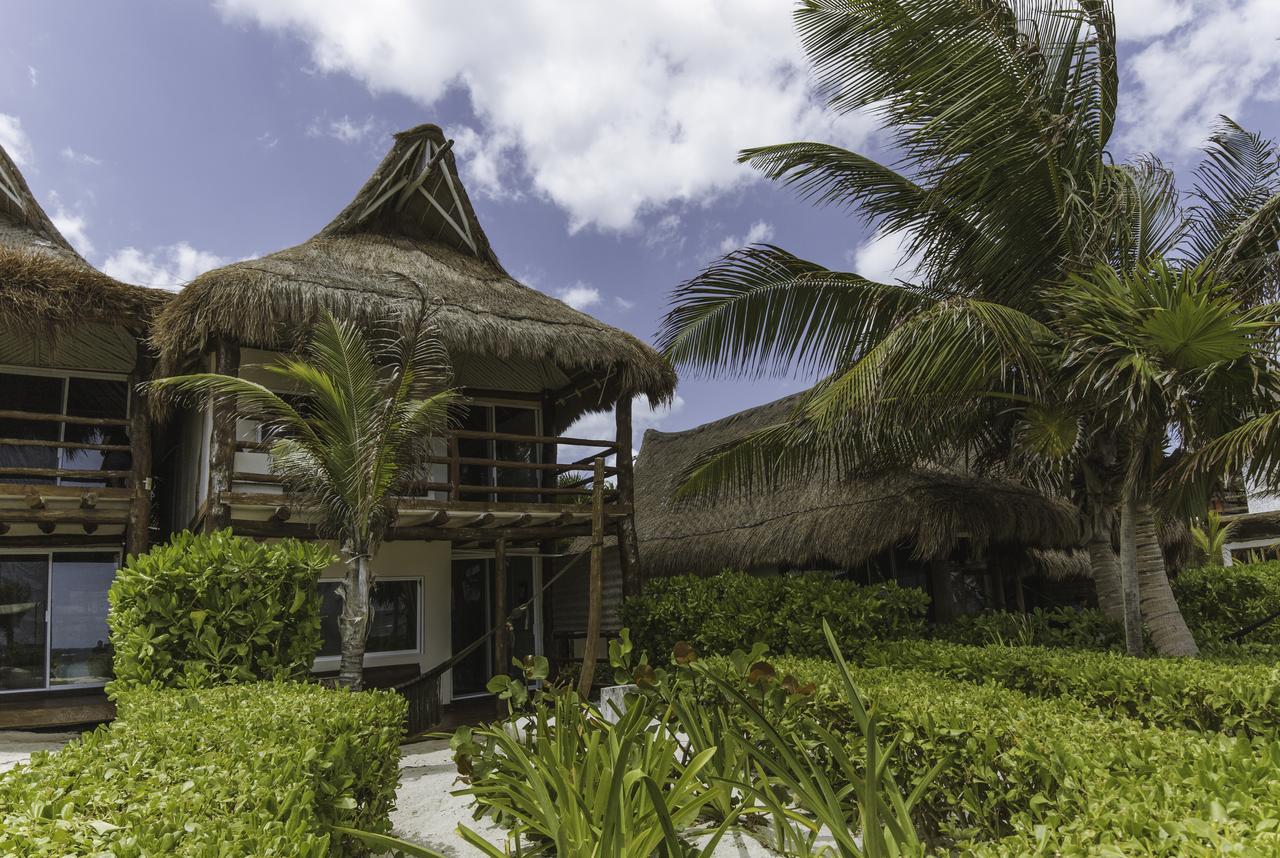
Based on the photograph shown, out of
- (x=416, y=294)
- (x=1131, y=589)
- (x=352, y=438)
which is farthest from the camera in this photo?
(x=416, y=294)

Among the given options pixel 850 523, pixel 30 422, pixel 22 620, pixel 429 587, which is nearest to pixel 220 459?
pixel 429 587

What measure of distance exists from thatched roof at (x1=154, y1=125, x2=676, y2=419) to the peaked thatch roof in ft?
6.36

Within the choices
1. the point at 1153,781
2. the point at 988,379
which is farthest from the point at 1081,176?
the point at 1153,781

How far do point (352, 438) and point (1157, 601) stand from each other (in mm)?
6621

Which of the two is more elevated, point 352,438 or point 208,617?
point 352,438

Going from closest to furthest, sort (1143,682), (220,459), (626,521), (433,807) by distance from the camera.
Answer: (1143,682) → (433,807) → (220,459) → (626,521)

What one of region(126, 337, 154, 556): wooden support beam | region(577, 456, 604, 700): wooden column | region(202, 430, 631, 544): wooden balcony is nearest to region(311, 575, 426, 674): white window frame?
region(202, 430, 631, 544): wooden balcony

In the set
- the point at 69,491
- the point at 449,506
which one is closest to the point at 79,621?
the point at 69,491

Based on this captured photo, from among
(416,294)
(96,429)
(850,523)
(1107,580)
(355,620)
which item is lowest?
(355,620)

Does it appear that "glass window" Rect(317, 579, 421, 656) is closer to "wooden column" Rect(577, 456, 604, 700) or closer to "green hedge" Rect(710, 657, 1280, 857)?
"wooden column" Rect(577, 456, 604, 700)

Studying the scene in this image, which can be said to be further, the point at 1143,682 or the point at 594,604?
the point at 594,604

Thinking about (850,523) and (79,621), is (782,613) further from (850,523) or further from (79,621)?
(79,621)

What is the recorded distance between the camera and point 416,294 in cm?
926

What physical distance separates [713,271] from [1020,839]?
6.51 m
